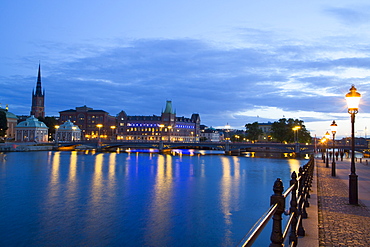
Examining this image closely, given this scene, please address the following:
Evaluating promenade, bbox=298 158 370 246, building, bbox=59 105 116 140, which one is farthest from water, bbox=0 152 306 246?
building, bbox=59 105 116 140

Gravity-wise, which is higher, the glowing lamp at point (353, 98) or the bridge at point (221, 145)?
the glowing lamp at point (353, 98)

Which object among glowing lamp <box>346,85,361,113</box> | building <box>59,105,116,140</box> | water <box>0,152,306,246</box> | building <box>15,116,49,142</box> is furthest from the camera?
building <box>59,105,116,140</box>

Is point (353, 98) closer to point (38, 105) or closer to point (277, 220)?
point (277, 220)

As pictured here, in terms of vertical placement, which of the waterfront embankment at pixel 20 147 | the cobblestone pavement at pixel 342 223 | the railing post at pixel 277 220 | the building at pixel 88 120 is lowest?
the waterfront embankment at pixel 20 147

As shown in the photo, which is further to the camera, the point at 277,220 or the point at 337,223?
the point at 337,223

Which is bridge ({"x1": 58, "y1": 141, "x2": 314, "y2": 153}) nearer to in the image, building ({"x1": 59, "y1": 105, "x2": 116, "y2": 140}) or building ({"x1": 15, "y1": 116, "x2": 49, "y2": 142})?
building ({"x1": 15, "y1": 116, "x2": 49, "y2": 142})

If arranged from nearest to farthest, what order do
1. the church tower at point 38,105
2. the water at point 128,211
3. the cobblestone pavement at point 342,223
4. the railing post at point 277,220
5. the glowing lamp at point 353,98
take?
1. the railing post at point 277,220
2. the cobblestone pavement at point 342,223
3. the glowing lamp at point 353,98
4. the water at point 128,211
5. the church tower at point 38,105

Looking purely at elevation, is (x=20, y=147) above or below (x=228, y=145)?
below

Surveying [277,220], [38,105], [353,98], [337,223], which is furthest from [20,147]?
[277,220]

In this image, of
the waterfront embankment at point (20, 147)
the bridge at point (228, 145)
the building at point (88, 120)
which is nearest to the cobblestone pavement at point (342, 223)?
the bridge at point (228, 145)

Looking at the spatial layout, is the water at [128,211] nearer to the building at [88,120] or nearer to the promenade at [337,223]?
the promenade at [337,223]

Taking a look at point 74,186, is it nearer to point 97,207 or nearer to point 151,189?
point 151,189

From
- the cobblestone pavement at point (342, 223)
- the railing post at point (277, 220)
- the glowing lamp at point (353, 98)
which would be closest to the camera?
the railing post at point (277, 220)

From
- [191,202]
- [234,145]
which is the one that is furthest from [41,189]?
[234,145]
